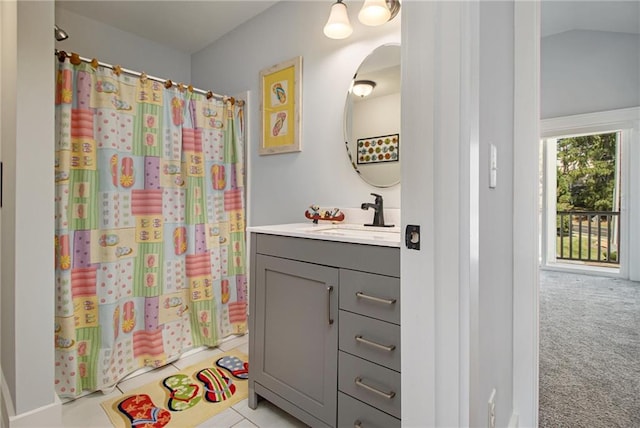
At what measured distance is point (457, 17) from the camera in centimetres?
71

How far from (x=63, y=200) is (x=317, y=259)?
1392mm

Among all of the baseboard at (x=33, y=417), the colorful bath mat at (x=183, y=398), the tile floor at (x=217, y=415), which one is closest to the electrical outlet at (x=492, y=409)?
the tile floor at (x=217, y=415)

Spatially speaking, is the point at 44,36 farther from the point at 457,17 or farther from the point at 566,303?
the point at 566,303

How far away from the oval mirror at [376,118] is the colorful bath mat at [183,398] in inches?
54.6

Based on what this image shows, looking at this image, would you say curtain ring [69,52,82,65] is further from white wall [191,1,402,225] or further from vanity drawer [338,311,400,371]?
vanity drawer [338,311,400,371]

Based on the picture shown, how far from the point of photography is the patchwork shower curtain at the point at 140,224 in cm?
179

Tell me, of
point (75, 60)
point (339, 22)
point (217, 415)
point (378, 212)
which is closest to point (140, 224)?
point (75, 60)

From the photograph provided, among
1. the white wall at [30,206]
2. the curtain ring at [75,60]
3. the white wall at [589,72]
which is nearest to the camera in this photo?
the white wall at [30,206]

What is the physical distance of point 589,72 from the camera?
12.8 feet

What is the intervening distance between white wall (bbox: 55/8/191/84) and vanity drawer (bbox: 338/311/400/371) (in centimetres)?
281

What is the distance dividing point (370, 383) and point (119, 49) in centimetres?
315

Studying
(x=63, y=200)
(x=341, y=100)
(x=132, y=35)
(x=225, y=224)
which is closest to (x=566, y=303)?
(x=341, y=100)

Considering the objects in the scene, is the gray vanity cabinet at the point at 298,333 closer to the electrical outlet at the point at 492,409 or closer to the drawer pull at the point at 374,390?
the drawer pull at the point at 374,390

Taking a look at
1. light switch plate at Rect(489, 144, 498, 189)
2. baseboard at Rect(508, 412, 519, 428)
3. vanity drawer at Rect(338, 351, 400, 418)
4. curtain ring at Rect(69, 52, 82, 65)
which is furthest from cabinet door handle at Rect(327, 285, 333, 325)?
curtain ring at Rect(69, 52, 82, 65)
